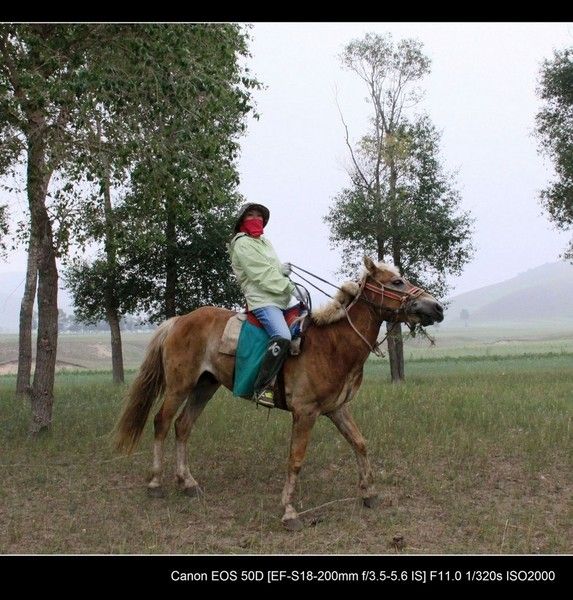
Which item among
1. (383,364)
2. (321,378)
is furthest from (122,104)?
(383,364)

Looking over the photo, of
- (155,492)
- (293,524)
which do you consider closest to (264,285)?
(293,524)

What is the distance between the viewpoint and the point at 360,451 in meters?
7.34

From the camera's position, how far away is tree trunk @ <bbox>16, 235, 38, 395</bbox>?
1758 centimetres

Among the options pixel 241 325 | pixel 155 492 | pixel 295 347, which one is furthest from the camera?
pixel 155 492

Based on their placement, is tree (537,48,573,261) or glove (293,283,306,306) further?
tree (537,48,573,261)

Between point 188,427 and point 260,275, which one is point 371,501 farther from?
point 260,275

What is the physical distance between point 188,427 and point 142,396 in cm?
78

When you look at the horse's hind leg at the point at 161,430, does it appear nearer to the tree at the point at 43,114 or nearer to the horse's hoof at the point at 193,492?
the horse's hoof at the point at 193,492

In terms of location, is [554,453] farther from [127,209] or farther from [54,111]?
[54,111]

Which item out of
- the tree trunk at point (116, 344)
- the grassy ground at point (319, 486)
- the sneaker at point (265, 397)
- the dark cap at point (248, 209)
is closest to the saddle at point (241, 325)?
the sneaker at point (265, 397)

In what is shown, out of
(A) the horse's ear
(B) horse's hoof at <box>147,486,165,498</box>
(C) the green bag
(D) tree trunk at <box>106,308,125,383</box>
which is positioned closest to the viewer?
(A) the horse's ear

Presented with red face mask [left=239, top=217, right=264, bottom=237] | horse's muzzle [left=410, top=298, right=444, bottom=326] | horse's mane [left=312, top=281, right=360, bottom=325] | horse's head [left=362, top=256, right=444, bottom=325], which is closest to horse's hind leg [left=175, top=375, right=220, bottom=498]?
horse's mane [left=312, top=281, right=360, bottom=325]

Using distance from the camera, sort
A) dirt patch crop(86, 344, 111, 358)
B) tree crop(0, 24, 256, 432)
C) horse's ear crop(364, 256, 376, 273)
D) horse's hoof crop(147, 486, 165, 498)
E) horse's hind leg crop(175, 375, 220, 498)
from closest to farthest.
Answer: horse's ear crop(364, 256, 376, 273) < horse's hoof crop(147, 486, 165, 498) < horse's hind leg crop(175, 375, 220, 498) < tree crop(0, 24, 256, 432) < dirt patch crop(86, 344, 111, 358)

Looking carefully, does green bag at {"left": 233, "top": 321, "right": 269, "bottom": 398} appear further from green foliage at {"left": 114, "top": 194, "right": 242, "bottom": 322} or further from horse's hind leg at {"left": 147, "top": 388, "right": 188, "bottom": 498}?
green foliage at {"left": 114, "top": 194, "right": 242, "bottom": 322}
